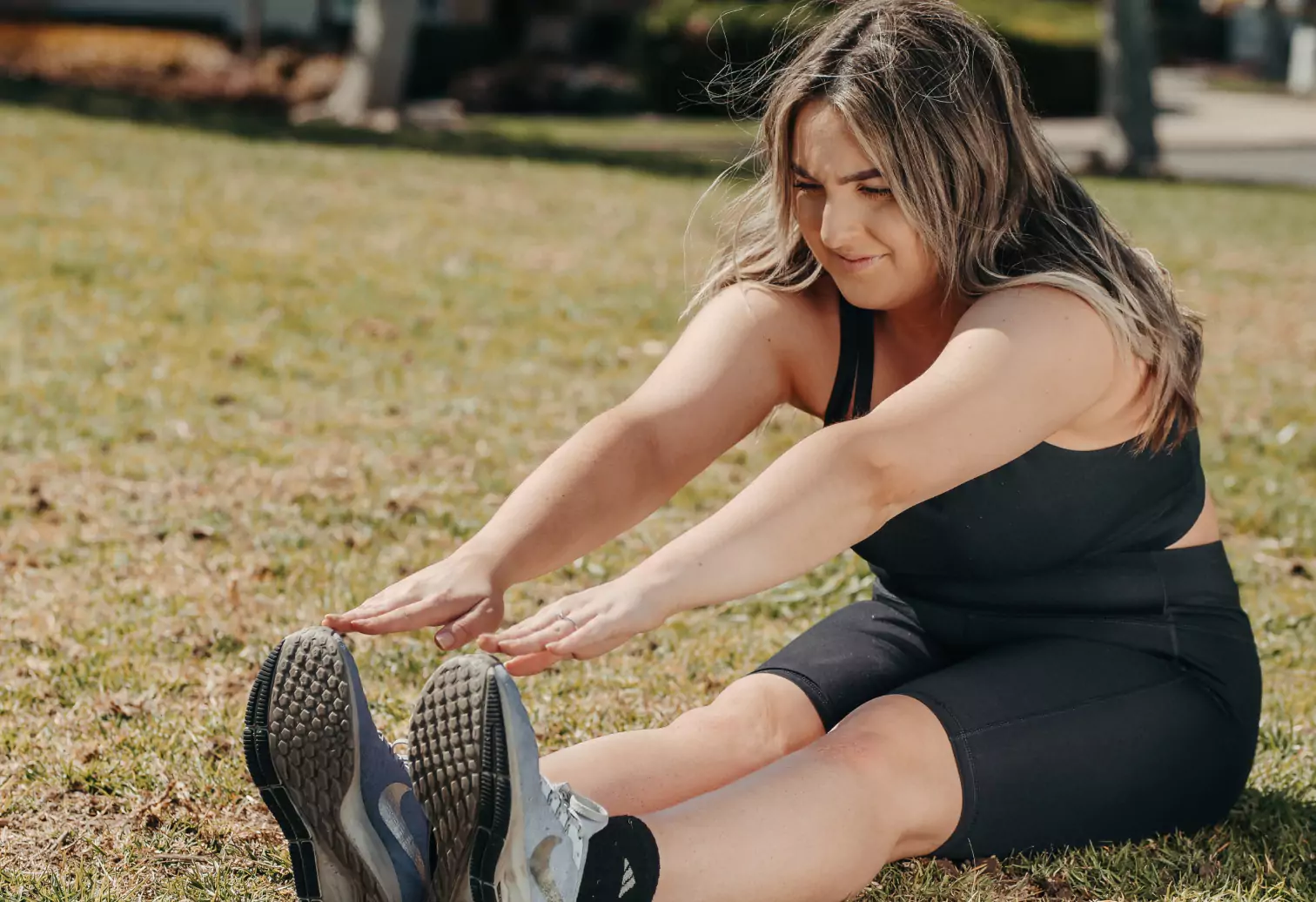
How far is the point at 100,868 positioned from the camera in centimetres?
266

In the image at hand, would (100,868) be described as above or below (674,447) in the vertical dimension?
below

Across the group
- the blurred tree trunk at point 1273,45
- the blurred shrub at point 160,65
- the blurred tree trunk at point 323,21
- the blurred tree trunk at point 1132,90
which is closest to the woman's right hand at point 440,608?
the blurred shrub at point 160,65

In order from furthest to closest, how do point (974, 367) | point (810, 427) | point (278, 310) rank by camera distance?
point (278, 310)
point (810, 427)
point (974, 367)

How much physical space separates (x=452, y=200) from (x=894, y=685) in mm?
8544

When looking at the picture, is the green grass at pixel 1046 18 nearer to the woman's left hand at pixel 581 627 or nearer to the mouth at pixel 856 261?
the mouth at pixel 856 261

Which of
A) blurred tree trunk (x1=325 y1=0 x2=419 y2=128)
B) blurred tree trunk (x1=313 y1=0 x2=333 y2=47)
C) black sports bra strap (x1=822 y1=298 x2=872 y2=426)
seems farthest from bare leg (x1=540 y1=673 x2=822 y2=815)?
blurred tree trunk (x1=313 y1=0 x2=333 y2=47)

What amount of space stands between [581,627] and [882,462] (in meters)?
0.53

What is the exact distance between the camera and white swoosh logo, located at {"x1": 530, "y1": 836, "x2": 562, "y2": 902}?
2.15 m

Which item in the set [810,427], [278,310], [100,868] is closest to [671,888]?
[100,868]

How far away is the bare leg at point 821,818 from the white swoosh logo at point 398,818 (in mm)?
346

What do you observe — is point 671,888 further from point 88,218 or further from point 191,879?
point 88,218

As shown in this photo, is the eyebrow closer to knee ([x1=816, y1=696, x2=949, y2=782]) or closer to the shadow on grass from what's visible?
knee ([x1=816, y1=696, x2=949, y2=782])

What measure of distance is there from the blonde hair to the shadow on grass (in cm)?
1136

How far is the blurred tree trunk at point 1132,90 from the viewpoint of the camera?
1723 centimetres
